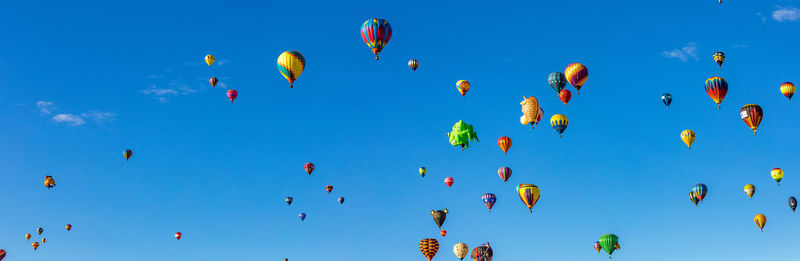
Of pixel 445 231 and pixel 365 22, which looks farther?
pixel 445 231

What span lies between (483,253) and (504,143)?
1606 centimetres

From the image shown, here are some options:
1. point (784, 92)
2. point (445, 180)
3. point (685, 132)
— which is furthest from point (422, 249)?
point (784, 92)

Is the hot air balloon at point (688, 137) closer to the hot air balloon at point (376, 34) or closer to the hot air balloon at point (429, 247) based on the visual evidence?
the hot air balloon at point (429, 247)

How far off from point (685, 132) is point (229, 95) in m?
44.9

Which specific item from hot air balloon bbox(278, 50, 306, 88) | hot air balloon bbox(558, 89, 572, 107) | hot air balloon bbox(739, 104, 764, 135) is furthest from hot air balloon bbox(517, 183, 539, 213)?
hot air balloon bbox(278, 50, 306, 88)

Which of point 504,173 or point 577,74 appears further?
point 504,173

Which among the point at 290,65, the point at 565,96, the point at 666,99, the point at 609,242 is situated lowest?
the point at 609,242

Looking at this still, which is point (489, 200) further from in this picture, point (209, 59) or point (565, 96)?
point (209, 59)

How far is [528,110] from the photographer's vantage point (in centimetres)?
7319

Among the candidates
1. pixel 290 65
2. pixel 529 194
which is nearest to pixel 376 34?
pixel 290 65

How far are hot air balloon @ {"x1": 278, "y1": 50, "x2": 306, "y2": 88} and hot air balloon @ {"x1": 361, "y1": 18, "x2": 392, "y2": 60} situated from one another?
6254 millimetres

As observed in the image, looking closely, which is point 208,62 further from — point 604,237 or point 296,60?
point 604,237

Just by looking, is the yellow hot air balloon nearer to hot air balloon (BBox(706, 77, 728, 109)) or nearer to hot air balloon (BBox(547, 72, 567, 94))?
hot air balloon (BBox(547, 72, 567, 94))

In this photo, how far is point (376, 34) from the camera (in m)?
67.5
